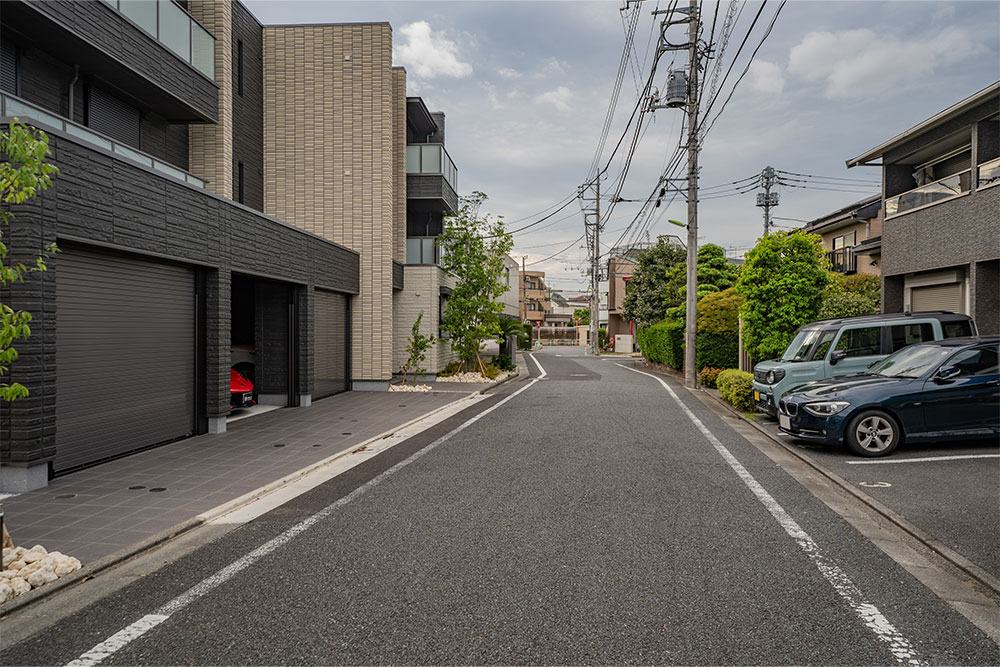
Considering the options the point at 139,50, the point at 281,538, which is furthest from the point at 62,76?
the point at 281,538

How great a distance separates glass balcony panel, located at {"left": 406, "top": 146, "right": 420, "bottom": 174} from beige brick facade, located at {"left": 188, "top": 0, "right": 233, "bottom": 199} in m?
8.18

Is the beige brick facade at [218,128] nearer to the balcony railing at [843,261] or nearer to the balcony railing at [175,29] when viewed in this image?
the balcony railing at [175,29]

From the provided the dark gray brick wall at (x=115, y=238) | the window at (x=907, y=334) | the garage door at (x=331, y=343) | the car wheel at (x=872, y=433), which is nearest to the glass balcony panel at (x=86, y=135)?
the dark gray brick wall at (x=115, y=238)

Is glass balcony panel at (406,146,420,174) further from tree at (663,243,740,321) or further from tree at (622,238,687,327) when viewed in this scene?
tree at (622,238,687,327)

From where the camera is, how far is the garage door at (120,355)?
24.0ft

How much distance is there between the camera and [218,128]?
14.5 metres

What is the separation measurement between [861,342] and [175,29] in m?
13.8

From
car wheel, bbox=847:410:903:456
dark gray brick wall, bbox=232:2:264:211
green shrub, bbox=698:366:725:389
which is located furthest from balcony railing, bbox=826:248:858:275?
dark gray brick wall, bbox=232:2:264:211

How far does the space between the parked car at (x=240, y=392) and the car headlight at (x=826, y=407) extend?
32.2 ft

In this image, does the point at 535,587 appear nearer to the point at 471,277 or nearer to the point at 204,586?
the point at 204,586

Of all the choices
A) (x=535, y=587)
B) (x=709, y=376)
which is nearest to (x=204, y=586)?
(x=535, y=587)

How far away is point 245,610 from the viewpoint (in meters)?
3.77

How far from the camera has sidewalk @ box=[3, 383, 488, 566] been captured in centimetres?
529

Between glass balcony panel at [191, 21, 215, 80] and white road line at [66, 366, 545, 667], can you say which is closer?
white road line at [66, 366, 545, 667]
